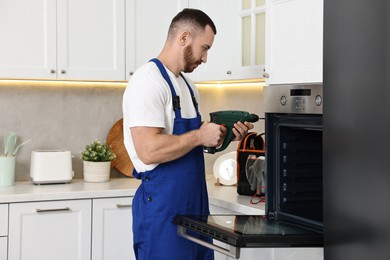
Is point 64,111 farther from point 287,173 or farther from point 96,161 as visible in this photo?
point 287,173

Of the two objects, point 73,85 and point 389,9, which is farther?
point 73,85

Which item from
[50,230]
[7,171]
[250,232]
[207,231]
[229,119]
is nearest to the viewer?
[250,232]

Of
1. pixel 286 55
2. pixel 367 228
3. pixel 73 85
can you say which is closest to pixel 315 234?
pixel 286 55

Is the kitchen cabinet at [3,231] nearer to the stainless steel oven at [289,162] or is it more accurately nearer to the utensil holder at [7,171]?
the utensil holder at [7,171]

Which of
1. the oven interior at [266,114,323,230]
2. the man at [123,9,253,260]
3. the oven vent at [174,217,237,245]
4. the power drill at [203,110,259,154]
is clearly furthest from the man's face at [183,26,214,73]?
the oven vent at [174,217,237,245]

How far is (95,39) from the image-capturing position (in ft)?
11.3

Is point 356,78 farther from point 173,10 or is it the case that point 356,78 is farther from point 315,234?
point 173,10

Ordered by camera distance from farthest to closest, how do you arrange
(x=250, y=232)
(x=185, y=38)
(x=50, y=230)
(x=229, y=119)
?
1. (x=50, y=230)
2. (x=185, y=38)
3. (x=229, y=119)
4. (x=250, y=232)

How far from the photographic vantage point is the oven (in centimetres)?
179

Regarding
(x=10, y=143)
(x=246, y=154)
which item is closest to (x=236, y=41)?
(x=246, y=154)

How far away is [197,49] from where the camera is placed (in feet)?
8.25

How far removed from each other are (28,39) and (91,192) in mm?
859

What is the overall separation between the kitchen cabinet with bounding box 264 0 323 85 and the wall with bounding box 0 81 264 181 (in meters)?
1.53

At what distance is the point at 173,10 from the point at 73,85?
0.72 meters
